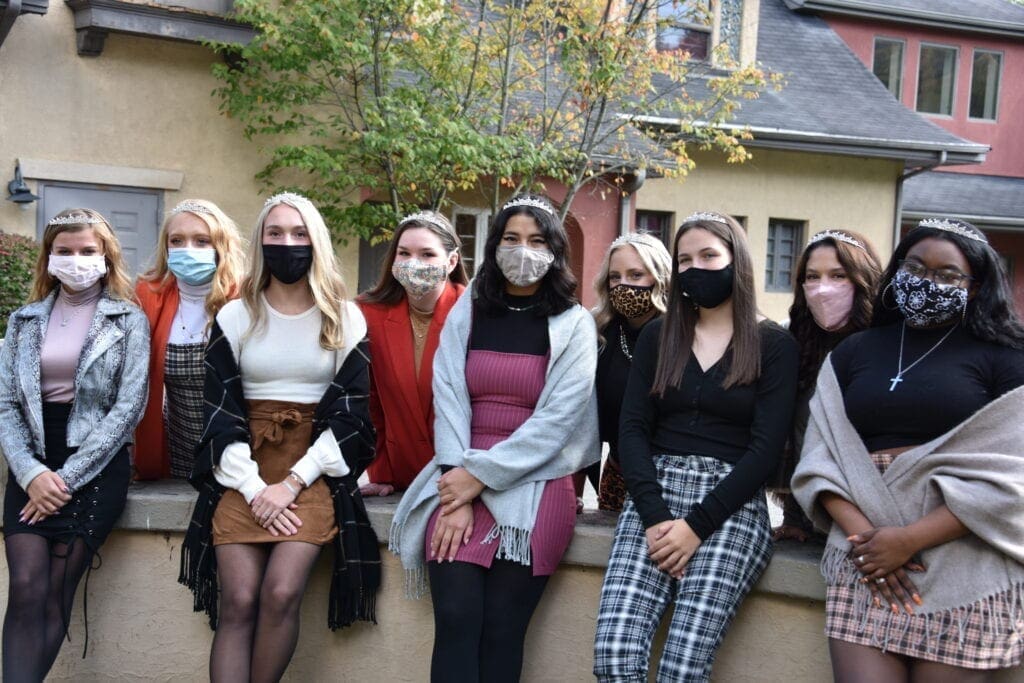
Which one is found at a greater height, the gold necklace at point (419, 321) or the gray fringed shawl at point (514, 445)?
the gold necklace at point (419, 321)

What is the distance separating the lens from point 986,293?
333 cm

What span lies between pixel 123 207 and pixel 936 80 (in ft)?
57.2

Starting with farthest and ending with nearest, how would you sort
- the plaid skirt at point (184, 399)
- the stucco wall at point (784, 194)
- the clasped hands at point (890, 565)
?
the stucco wall at point (784, 194)
the plaid skirt at point (184, 399)
the clasped hands at point (890, 565)

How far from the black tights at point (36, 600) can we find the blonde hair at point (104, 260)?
987mm

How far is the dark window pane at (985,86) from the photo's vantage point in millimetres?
23453

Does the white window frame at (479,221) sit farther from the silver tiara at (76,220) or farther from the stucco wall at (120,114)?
the silver tiara at (76,220)

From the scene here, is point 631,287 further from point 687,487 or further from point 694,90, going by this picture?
point 694,90

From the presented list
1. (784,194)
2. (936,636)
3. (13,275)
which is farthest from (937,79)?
(936,636)

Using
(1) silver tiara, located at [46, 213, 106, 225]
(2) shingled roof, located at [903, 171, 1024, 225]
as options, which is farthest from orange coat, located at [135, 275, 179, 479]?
(2) shingled roof, located at [903, 171, 1024, 225]

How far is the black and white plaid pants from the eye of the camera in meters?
3.48

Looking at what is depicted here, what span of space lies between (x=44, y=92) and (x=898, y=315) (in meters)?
10.2

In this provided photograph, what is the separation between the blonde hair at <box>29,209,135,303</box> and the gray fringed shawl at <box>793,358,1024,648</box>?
→ 282 cm

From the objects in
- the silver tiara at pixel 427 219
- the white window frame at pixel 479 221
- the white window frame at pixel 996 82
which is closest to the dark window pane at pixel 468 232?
the white window frame at pixel 479 221

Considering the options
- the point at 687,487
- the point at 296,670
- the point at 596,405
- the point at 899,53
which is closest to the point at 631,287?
the point at 596,405
